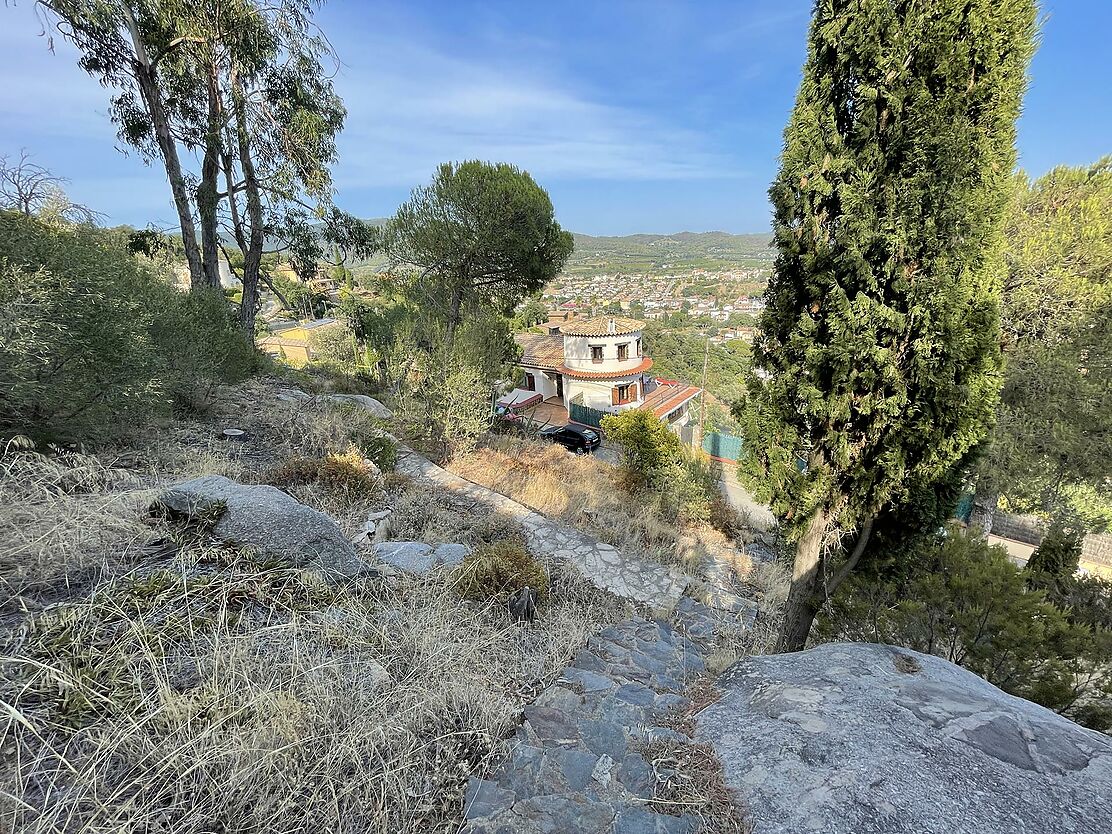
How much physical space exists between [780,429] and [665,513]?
5.52 meters

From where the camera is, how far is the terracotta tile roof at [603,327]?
19453 mm

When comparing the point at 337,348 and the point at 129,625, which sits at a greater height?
the point at 337,348

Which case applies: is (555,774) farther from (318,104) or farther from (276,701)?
(318,104)

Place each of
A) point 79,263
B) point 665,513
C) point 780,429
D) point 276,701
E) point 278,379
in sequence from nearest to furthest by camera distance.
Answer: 1. point 276,701
2. point 780,429
3. point 79,263
4. point 665,513
5. point 278,379

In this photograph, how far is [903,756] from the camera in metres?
1.85

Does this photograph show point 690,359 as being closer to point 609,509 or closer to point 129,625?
point 609,509

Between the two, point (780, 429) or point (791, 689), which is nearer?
point (791, 689)

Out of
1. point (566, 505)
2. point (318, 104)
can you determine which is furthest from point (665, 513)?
point (318, 104)

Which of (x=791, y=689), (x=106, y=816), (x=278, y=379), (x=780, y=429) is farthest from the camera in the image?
(x=278, y=379)

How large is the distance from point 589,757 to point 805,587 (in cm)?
232

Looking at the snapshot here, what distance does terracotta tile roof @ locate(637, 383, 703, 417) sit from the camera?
69.5 ft

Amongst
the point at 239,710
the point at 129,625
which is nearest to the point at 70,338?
the point at 129,625

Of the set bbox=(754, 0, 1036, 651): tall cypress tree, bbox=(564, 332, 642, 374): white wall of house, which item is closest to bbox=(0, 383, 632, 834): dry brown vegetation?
bbox=(754, 0, 1036, 651): tall cypress tree

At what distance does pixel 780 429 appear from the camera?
3.37m
